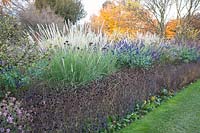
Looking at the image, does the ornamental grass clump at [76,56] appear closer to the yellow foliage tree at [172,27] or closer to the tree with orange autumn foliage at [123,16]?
the tree with orange autumn foliage at [123,16]

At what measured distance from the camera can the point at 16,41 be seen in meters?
5.09

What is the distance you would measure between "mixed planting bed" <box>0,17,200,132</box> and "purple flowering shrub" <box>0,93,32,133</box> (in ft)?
0.07

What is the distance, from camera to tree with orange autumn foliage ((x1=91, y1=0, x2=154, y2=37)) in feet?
69.6

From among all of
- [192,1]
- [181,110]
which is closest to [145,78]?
[181,110]

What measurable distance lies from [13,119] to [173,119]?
313 cm

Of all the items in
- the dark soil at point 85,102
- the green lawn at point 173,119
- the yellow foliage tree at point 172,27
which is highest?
the yellow foliage tree at point 172,27

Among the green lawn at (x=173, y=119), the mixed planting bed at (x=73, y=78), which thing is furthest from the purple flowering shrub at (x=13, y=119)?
the green lawn at (x=173, y=119)

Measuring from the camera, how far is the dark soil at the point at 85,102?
3676 millimetres

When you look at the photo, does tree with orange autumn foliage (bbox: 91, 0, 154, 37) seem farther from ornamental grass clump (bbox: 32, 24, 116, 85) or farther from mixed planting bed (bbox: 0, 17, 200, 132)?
ornamental grass clump (bbox: 32, 24, 116, 85)

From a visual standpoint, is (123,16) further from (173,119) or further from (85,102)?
(85,102)

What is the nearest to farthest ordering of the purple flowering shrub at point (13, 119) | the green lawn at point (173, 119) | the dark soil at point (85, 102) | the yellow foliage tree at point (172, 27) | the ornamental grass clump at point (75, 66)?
the purple flowering shrub at point (13, 119), the dark soil at point (85, 102), the green lawn at point (173, 119), the ornamental grass clump at point (75, 66), the yellow foliage tree at point (172, 27)

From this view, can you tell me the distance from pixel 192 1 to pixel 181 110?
14.5 meters

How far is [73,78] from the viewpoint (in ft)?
16.4

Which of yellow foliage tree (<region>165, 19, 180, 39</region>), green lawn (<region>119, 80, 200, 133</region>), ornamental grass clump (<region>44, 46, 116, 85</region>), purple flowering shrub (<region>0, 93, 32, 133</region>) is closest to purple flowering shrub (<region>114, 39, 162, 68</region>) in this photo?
green lawn (<region>119, 80, 200, 133</region>)
